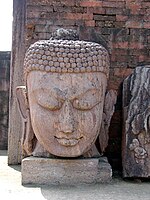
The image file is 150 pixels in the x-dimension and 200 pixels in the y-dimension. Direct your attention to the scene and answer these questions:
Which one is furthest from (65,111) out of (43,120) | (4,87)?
(4,87)

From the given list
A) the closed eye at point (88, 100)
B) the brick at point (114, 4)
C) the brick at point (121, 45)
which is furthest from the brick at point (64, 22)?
the closed eye at point (88, 100)

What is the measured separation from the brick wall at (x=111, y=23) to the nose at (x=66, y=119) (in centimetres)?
A: 133

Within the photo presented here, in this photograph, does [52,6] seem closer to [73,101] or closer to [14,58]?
[14,58]

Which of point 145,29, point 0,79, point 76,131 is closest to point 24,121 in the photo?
point 76,131

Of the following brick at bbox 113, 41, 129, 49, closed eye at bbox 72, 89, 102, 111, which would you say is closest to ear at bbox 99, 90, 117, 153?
closed eye at bbox 72, 89, 102, 111

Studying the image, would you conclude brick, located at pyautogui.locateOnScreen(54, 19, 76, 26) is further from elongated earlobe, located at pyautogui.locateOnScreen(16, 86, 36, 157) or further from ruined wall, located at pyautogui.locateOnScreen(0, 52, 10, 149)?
ruined wall, located at pyautogui.locateOnScreen(0, 52, 10, 149)

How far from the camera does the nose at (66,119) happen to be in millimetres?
2854

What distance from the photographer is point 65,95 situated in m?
2.90

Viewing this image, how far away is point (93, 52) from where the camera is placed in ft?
10.00

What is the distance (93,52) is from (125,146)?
0.90 m

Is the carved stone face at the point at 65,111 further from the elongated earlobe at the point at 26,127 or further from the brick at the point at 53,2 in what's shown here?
the brick at the point at 53,2

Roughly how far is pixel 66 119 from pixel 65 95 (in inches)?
7.8

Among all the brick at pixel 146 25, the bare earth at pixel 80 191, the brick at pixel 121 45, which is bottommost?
the bare earth at pixel 80 191

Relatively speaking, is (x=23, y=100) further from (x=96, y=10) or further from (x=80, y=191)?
(x=96, y=10)
